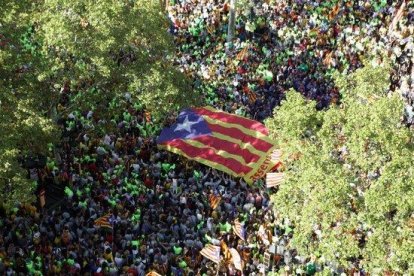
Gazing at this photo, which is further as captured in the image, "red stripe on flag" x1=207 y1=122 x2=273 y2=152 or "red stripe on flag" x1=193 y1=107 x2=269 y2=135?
"red stripe on flag" x1=193 y1=107 x2=269 y2=135

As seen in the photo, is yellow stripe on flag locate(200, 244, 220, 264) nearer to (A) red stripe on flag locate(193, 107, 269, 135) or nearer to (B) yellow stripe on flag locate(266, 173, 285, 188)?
(B) yellow stripe on flag locate(266, 173, 285, 188)

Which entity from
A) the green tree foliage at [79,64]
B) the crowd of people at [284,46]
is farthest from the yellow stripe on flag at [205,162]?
the crowd of people at [284,46]

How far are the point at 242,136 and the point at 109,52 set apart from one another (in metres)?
6.98

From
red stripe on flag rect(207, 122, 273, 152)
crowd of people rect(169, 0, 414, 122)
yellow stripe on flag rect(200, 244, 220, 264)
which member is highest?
crowd of people rect(169, 0, 414, 122)

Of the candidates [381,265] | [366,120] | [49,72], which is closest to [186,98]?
[49,72]

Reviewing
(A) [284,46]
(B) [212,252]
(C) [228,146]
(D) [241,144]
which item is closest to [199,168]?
(C) [228,146]

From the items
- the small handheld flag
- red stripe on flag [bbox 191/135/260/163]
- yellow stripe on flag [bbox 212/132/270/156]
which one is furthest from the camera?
yellow stripe on flag [bbox 212/132/270/156]

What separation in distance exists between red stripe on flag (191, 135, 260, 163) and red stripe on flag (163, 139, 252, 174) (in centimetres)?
47

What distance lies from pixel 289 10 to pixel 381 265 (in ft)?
79.7

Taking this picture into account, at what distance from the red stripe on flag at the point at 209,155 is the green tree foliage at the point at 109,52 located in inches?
77.3

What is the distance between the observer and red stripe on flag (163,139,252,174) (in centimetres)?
2848

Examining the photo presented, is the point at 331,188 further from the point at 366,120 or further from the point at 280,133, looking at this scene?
the point at 280,133

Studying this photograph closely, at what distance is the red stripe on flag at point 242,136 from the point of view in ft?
96.9

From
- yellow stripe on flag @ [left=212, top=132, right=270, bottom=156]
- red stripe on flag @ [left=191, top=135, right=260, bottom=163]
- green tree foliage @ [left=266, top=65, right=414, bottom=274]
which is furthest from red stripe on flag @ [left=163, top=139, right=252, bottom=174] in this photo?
green tree foliage @ [left=266, top=65, right=414, bottom=274]
